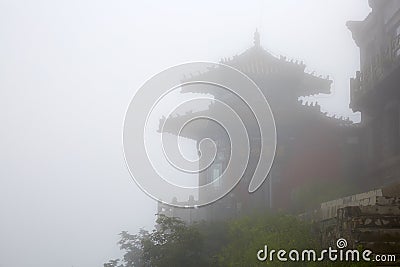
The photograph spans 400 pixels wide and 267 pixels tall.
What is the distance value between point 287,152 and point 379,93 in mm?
3517

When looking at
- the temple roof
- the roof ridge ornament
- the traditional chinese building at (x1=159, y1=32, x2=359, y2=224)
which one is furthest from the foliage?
the roof ridge ornament

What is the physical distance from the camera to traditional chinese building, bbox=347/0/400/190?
43.3 feet

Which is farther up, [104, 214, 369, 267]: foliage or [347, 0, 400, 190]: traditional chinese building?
[347, 0, 400, 190]: traditional chinese building

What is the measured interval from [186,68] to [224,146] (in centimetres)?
266

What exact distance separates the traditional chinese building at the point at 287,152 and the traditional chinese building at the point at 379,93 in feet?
2.23

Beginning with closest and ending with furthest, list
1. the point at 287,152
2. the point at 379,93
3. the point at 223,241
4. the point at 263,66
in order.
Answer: the point at 223,241 → the point at 379,93 → the point at 287,152 → the point at 263,66

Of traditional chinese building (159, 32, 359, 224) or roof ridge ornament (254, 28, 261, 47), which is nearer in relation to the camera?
traditional chinese building (159, 32, 359, 224)

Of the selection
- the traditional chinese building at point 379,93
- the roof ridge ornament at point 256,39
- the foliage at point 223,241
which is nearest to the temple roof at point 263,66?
the roof ridge ornament at point 256,39

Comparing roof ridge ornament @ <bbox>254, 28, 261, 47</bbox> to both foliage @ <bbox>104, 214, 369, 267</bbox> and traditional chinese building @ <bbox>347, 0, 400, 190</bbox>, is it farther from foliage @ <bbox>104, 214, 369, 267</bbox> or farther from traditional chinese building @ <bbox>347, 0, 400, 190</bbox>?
foliage @ <bbox>104, 214, 369, 267</bbox>

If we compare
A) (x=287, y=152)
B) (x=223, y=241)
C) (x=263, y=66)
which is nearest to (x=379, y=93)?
(x=287, y=152)

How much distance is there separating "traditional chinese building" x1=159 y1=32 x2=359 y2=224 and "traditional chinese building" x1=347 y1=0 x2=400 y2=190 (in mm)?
679

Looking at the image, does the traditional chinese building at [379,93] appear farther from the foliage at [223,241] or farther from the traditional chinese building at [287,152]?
the foliage at [223,241]

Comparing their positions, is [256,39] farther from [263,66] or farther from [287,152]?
[287,152]

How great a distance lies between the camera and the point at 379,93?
13984 mm
